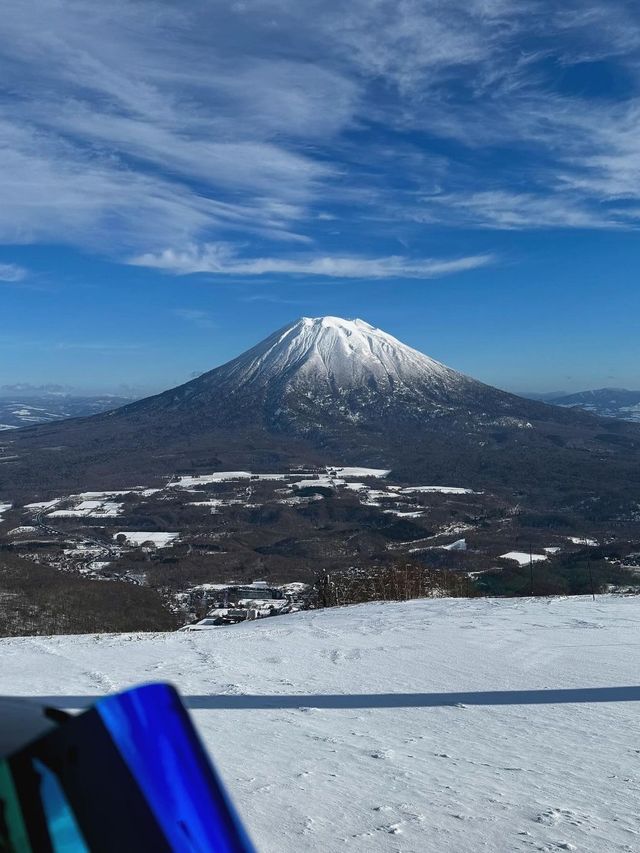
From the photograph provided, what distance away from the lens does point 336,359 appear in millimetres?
169000

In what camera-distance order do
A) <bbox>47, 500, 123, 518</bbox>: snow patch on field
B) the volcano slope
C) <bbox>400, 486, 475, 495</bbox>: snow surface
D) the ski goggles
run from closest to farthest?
1. the ski goggles
2. <bbox>47, 500, 123, 518</bbox>: snow patch on field
3. <bbox>400, 486, 475, 495</bbox>: snow surface
4. the volcano slope

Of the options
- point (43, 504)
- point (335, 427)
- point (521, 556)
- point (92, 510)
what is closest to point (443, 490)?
point (521, 556)

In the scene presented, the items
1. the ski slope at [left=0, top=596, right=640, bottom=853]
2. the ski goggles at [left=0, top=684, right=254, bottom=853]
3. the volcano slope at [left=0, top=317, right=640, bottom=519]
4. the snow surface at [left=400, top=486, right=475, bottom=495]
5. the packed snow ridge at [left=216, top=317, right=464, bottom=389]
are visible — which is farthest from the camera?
the packed snow ridge at [left=216, top=317, right=464, bottom=389]

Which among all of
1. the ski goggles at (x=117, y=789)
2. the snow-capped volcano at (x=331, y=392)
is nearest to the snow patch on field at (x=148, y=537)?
the ski goggles at (x=117, y=789)

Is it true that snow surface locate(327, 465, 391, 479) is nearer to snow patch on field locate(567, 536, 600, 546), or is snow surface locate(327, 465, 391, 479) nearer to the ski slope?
snow patch on field locate(567, 536, 600, 546)

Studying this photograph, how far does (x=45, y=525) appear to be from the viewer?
2611 inches

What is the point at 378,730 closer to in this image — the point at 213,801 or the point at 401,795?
the point at 401,795

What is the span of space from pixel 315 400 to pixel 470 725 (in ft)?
473

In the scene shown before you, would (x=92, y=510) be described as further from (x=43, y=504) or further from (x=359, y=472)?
(x=359, y=472)

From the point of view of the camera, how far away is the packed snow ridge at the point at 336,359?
525 feet

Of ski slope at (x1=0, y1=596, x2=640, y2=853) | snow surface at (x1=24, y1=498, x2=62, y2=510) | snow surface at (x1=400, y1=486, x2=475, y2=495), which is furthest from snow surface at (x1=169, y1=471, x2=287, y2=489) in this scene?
ski slope at (x1=0, y1=596, x2=640, y2=853)

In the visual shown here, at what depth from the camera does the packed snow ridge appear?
15988cm

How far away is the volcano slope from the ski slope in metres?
67.9

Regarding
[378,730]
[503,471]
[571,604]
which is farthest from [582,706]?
[503,471]
